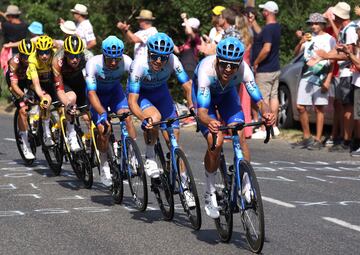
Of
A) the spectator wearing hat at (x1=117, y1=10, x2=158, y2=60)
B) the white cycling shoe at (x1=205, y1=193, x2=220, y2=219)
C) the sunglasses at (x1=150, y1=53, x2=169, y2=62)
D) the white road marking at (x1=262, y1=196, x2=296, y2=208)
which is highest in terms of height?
the spectator wearing hat at (x1=117, y1=10, x2=158, y2=60)

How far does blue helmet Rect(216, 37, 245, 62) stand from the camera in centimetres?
956

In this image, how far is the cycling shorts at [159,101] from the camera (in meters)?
11.6

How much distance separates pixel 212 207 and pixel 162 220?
114 centimetres

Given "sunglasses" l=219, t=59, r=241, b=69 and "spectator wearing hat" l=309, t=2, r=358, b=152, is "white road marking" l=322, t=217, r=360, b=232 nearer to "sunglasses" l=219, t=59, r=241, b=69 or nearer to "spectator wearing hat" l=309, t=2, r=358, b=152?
"sunglasses" l=219, t=59, r=241, b=69

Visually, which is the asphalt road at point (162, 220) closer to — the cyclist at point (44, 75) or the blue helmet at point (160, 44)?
the cyclist at point (44, 75)

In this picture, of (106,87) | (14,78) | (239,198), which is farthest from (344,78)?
(239,198)

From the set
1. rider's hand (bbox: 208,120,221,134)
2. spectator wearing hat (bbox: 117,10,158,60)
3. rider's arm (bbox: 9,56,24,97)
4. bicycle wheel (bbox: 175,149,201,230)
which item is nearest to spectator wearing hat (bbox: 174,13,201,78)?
spectator wearing hat (bbox: 117,10,158,60)

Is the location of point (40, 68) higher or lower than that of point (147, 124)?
higher

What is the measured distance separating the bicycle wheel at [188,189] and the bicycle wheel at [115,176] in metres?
1.37

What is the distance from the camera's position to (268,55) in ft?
58.7

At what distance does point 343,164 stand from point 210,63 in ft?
18.6

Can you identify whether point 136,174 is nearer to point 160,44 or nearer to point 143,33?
point 160,44

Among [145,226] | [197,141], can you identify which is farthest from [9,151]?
[145,226]

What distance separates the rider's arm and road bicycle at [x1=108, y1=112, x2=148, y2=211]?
10.6 feet
